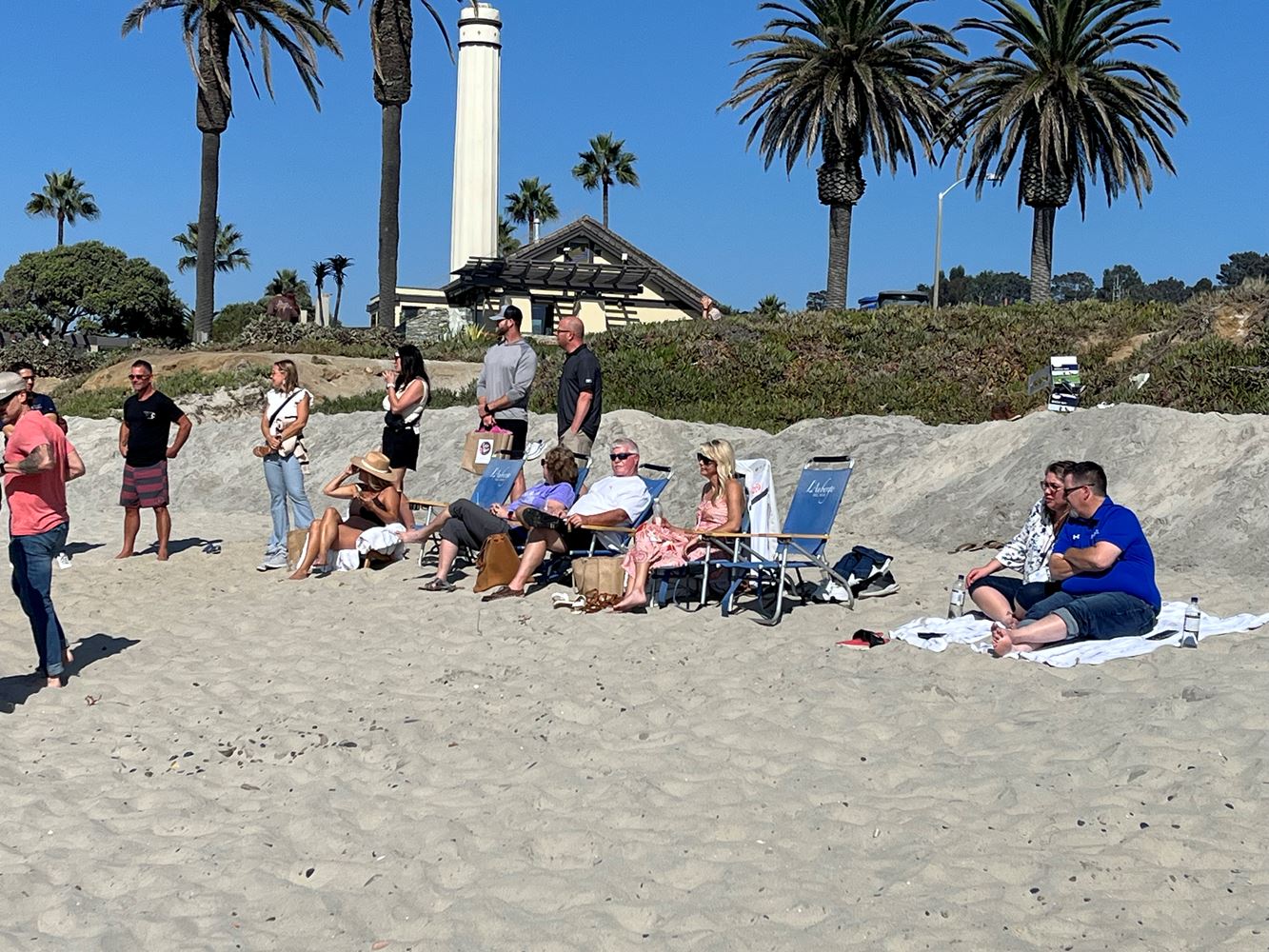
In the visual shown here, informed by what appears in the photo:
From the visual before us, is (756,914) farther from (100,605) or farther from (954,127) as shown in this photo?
(954,127)

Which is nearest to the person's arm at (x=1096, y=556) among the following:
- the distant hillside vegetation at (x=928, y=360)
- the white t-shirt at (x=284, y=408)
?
the white t-shirt at (x=284, y=408)

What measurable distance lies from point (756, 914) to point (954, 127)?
27.9m

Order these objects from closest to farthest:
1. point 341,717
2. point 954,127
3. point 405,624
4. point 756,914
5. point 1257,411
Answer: point 756,914
point 341,717
point 405,624
point 1257,411
point 954,127

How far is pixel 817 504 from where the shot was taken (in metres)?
8.61

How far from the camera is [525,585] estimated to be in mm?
8812

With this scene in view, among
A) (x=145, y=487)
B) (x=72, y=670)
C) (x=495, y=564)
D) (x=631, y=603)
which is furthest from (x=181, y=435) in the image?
(x=631, y=603)

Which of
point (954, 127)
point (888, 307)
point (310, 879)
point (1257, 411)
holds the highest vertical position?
point (954, 127)

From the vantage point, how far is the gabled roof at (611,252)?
4256 centimetres

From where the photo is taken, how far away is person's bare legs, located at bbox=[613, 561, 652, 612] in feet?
27.0

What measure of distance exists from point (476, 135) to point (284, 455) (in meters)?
37.7

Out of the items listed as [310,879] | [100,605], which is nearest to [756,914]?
[310,879]

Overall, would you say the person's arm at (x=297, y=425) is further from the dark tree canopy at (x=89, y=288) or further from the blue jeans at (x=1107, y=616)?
the dark tree canopy at (x=89, y=288)

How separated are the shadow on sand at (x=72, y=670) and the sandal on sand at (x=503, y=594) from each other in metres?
2.18

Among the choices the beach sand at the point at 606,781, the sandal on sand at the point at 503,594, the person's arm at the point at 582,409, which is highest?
the person's arm at the point at 582,409
